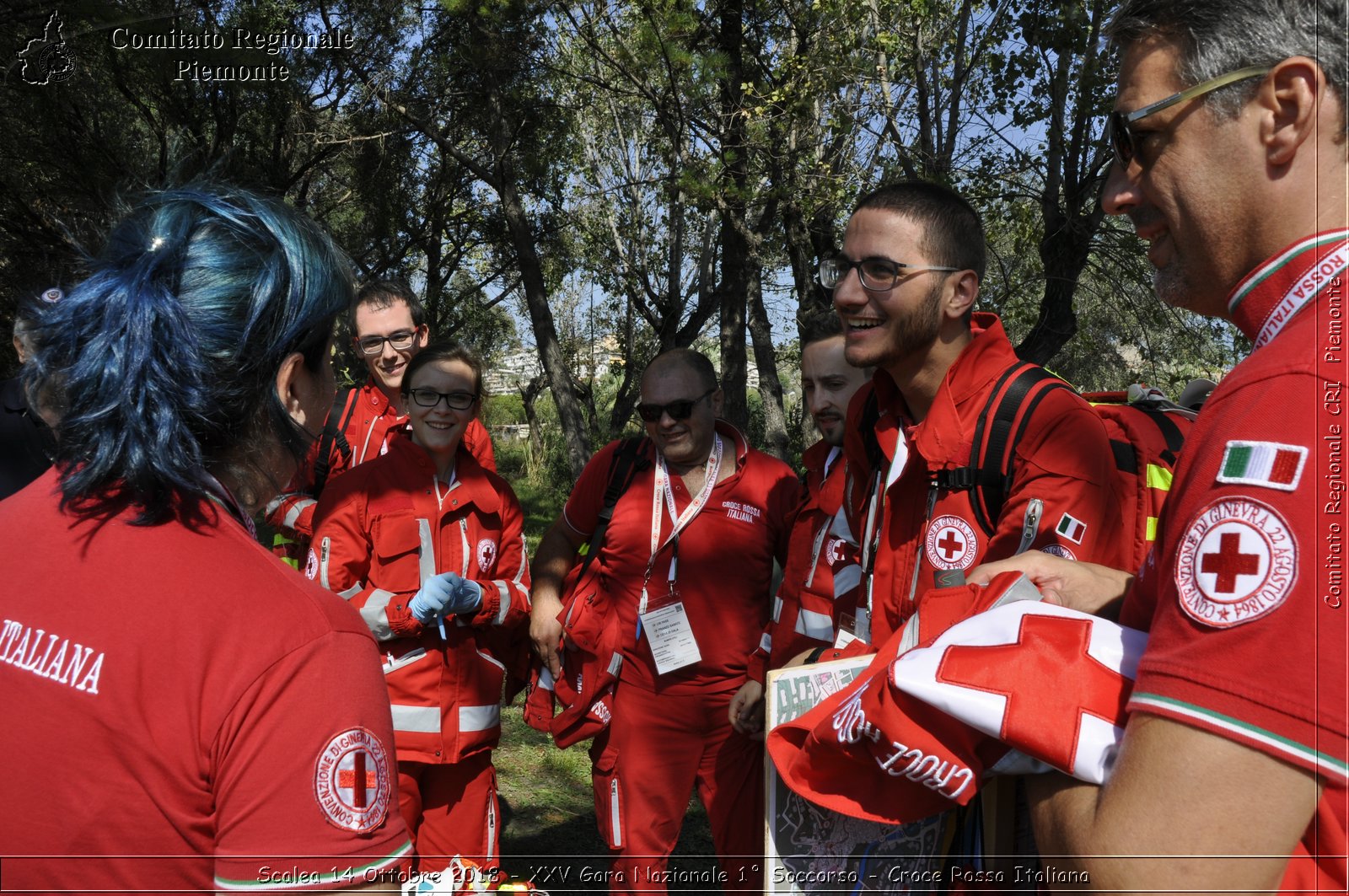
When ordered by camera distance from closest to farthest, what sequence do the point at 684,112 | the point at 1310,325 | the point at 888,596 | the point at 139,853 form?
1. the point at 1310,325
2. the point at 139,853
3. the point at 888,596
4. the point at 684,112

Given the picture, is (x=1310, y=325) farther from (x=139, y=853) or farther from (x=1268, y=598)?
(x=139, y=853)

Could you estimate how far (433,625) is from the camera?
11.7 feet

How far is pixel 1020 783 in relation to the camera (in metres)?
1.54

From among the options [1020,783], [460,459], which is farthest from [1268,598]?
[460,459]

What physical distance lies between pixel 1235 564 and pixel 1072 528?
122cm

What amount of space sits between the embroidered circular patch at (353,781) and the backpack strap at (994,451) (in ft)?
5.02

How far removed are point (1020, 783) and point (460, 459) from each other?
9.73 ft

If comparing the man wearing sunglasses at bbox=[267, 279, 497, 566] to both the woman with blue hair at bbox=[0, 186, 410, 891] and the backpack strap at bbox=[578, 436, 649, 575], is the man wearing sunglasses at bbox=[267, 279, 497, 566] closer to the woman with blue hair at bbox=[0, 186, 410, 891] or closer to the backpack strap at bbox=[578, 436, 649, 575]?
the backpack strap at bbox=[578, 436, 649, 575]

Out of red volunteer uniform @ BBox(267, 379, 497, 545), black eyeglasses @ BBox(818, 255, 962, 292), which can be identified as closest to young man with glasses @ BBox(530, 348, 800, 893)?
red volunteer uniform @ BBox(267, 379, 497, 545)

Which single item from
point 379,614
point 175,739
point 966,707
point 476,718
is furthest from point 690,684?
point 175,739

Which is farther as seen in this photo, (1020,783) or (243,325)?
(1020,783)

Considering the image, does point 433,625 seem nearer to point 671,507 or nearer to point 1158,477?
point 671,507

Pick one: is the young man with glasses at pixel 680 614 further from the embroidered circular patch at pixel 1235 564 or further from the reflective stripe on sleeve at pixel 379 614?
the embroidered circular patch at pixel 1235 564

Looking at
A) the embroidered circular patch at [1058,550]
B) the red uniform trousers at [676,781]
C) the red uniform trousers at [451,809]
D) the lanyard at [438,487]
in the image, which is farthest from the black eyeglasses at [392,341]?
the embroidered circular patch at [1058,550]
